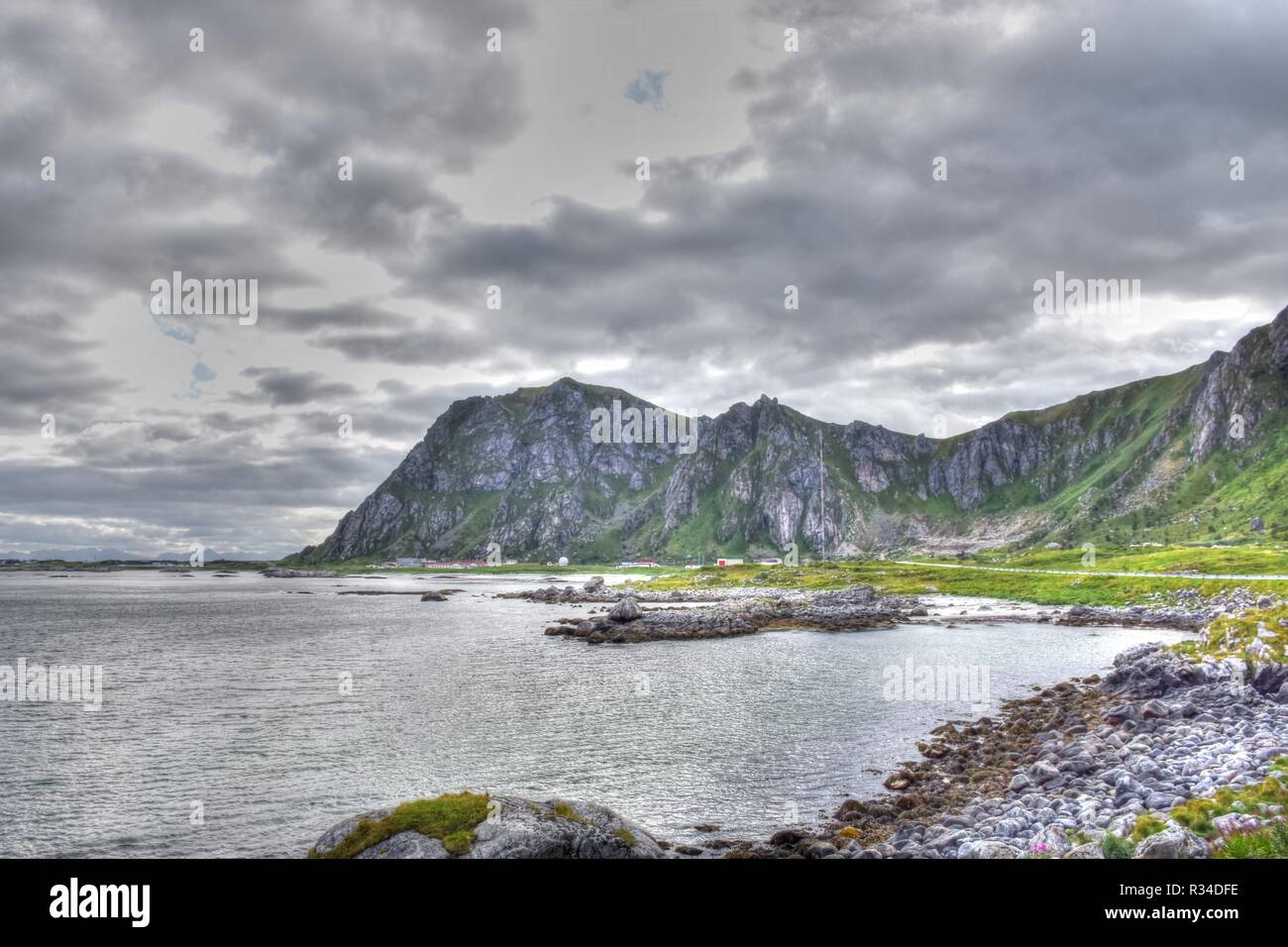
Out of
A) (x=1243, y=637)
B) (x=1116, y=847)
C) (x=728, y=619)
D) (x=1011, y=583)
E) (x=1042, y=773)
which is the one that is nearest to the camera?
(x=1116, y=847)

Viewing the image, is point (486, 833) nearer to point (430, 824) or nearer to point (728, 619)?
point (430, 824)

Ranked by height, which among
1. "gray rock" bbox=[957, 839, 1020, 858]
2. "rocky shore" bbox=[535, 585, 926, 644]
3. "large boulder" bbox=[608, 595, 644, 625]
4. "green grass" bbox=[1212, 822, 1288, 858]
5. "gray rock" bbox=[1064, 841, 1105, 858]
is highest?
"green grass" bbox=[1212, 822, 1288, 858]

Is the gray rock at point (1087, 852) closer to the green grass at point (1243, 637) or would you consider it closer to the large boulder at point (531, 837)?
the large boulder at point (531, 837)

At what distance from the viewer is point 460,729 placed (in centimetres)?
4475

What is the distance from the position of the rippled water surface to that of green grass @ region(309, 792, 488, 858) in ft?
25.6

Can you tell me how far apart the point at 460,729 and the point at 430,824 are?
87.4 ft

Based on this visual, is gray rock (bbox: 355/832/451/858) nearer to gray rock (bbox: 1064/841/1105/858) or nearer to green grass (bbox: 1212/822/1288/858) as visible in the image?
gray rock (bbox: 1064/841/1105/858)

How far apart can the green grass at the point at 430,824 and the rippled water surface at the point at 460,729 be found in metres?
7.79

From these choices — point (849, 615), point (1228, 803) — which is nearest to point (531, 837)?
point (1228, 803)

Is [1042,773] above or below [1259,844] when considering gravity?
below

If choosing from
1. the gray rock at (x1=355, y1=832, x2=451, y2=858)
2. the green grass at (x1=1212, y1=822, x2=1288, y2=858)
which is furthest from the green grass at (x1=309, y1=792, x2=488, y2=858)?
the green grass at (x1=1212, y1=822, x2=1288, y2=858)

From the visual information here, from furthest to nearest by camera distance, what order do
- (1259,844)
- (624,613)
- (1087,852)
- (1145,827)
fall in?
1. (624,613)
2. (1145,827)
3. (1087,852)
4. (1259,844)

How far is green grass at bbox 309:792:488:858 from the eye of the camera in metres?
18.9

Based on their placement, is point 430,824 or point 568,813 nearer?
point 430,824
